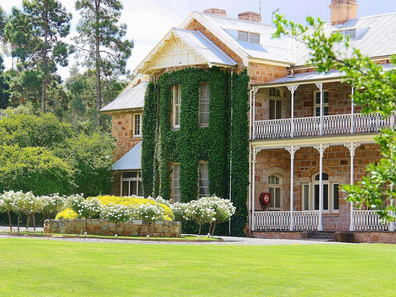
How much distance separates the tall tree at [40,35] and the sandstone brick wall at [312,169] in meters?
22.7

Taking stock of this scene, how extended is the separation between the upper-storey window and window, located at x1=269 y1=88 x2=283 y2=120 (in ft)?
7.27

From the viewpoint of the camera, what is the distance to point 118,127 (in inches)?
1391

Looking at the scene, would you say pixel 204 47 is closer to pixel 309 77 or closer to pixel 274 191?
pixel 309 77

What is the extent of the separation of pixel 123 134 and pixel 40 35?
1521 centimetres

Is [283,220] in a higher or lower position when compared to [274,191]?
lower

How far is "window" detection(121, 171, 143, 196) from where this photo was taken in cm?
3259

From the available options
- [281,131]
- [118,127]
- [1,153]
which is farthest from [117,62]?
[281,131]

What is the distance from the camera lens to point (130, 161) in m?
33.1

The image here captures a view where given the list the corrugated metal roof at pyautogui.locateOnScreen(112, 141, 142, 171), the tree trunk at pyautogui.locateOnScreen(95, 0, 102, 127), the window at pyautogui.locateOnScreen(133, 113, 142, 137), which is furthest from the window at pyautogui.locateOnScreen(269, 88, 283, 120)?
the tree trunk at pyautogui.locateOnScreen(95, 0, 102, 127)

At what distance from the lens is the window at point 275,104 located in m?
27.8

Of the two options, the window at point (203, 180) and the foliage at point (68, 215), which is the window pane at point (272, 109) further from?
the foliage at point (68, 215)

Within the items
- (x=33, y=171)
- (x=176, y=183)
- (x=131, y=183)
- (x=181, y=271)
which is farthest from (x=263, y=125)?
(x=181, y=271)

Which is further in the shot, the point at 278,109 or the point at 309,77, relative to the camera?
the point at 278,109

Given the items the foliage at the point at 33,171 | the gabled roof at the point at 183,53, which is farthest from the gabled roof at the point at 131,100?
the gabled roof at the point at 183,53
